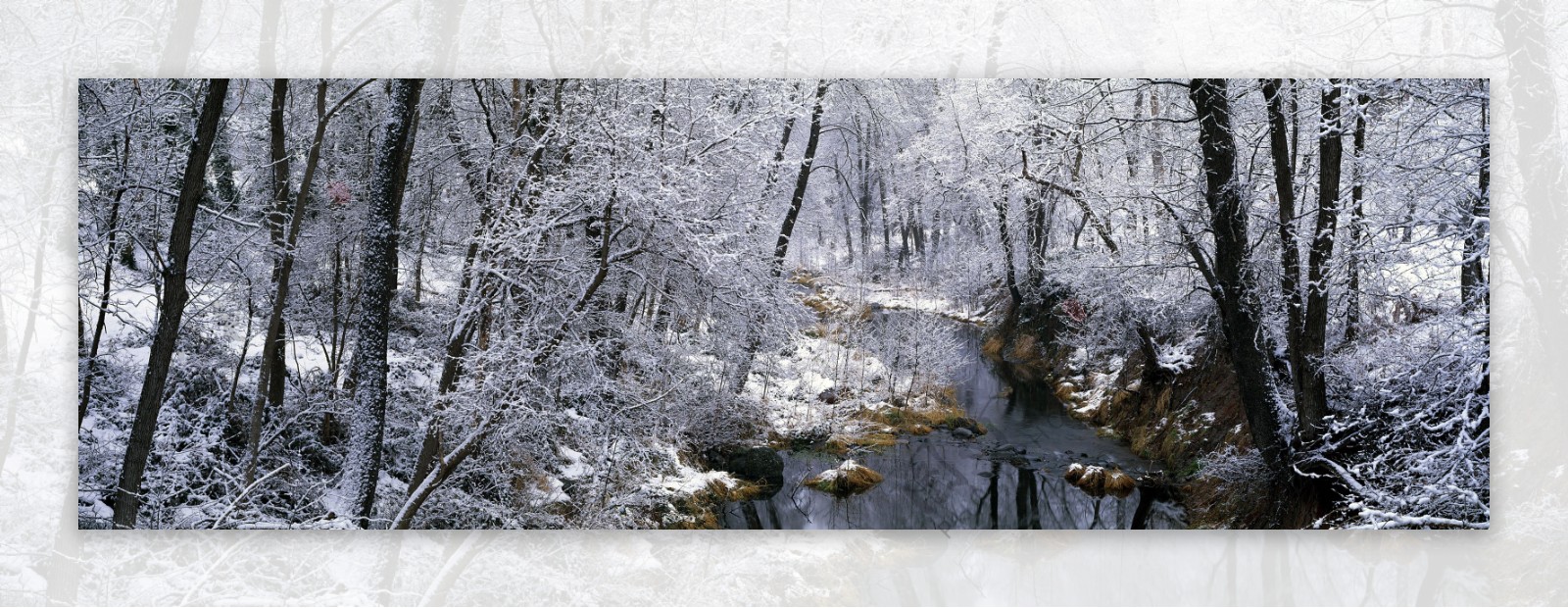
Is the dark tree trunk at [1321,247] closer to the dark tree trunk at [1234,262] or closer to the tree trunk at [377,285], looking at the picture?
the dark tree trunk at [1234,262]

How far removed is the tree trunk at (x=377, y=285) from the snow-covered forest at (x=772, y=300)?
0.01 meters

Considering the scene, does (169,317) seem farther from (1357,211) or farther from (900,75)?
(1357,211)

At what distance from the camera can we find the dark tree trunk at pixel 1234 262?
4160 mm

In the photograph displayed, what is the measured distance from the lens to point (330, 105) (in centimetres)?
413

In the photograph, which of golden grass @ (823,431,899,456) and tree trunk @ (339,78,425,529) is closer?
tree trunk @ (339,78,425,529)

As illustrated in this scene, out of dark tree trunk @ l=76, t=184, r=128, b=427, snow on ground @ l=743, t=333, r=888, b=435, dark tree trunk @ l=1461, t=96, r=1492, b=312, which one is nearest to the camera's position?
dark tree trunk @ l=76, t=184, r=128, b=427

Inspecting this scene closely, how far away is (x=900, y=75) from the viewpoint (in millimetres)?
4266

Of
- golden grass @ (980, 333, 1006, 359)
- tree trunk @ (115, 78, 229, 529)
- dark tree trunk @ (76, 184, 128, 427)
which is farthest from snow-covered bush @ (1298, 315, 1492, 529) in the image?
dark tree trunk @ (76, 184, 128, 427)

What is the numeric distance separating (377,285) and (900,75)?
227cm

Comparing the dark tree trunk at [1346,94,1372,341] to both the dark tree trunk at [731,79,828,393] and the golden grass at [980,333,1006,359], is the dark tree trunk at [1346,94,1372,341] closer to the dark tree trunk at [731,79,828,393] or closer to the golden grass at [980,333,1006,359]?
the golden grass at [980,333,1006,359]

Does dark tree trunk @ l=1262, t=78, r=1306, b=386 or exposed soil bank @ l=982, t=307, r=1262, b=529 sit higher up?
dark tree trunk @ l=1262, t=78, r=1306, b=386

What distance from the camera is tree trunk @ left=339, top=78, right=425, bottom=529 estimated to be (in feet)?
13.6

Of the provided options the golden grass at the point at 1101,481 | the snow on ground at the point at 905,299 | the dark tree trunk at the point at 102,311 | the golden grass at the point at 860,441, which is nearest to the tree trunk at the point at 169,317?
the dark tree trunk at the point at 102,311

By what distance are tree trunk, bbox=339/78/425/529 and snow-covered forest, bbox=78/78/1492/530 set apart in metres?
0.01
